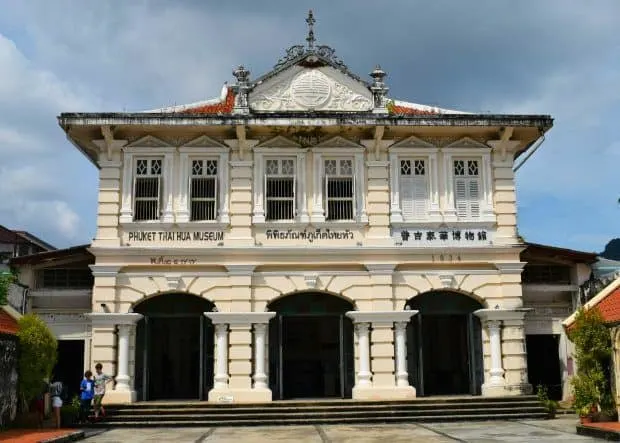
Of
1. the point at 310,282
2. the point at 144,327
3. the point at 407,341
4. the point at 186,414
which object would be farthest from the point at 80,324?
the point at 407,341

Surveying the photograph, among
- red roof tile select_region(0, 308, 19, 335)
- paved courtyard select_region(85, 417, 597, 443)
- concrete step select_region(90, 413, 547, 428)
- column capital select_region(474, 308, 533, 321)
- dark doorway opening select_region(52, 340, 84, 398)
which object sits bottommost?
paved courtyard select_region(85, 417, 597, 443)

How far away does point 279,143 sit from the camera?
18719 millimetres

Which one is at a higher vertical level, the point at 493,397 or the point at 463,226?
the point at 463,226

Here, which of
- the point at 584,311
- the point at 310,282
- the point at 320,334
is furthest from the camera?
the point at 320,334

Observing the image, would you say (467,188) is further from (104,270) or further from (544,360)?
(104,270)

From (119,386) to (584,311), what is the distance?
10.4 meters

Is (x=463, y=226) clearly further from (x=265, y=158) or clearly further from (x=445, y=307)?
(x=265, y=158)

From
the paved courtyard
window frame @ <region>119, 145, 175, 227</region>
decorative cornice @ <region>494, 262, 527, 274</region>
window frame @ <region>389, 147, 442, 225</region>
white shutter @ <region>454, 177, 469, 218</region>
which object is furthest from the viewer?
white shutter @ <region>454, 177, 469, 218</region>

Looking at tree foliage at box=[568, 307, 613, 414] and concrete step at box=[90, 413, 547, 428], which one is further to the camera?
concrete step at box=[90, 413, 547, 428]

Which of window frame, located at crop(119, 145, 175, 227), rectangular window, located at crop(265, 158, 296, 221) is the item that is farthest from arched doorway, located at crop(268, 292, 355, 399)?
window frame, located at crop(119, 145, 175, 227)

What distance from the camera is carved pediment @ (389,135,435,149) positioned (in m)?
18.8

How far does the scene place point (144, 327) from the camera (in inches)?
734

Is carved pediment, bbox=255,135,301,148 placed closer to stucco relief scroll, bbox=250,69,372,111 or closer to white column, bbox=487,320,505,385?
stucco relief scroll, bbox=250,69,372,111

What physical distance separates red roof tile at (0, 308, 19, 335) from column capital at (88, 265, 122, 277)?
2681 mm
